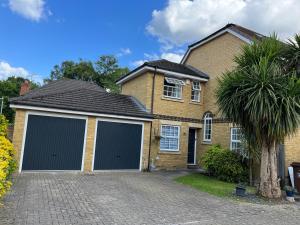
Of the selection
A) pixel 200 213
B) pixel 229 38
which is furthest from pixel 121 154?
pixel 229 38

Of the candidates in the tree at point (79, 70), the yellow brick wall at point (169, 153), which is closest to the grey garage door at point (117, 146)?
the yellow brick wall at point (169, 153)

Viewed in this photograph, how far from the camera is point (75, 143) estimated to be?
14039 millimetres

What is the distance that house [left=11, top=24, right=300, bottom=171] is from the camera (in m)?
13.3

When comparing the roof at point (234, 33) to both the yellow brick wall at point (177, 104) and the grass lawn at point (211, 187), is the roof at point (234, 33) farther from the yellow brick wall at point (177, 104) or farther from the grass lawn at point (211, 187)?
the grass lawn at point (211, 187)

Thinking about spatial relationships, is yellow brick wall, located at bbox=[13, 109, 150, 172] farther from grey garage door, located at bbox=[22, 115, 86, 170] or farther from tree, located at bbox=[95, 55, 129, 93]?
tree, located at bbox=[95, 55, 129, 93]

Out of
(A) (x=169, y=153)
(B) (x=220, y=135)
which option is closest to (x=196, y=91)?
(B) (x=220, y=135)

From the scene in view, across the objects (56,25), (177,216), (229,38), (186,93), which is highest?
(56,25)

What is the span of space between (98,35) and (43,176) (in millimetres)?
13892

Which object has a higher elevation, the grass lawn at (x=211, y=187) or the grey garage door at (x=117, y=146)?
the grey garage door at (x=117, y=146)

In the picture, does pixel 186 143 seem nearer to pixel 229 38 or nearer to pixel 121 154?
pixel 121 154

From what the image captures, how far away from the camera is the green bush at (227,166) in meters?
13.7

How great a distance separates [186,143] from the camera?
17.7 meters

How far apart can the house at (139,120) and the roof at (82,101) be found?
4cm

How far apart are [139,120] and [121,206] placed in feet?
27.0
